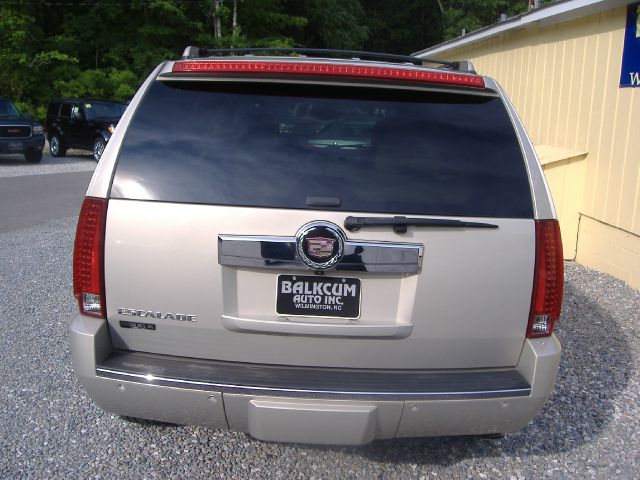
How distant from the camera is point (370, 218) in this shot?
8.64 ft

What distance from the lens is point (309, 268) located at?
2.64 meters

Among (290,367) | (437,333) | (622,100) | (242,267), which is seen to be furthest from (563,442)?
(622,100)

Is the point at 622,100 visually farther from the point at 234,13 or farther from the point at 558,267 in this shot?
the point at 234,13

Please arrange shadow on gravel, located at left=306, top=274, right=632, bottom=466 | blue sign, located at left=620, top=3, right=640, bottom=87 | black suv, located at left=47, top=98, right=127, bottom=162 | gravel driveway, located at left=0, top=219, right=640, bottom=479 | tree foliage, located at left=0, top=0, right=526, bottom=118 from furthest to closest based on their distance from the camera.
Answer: tree foliage, located at left=0, top=0, right=526, bottom=118
black suv, located at left=47, top=98, right=127, bottom=162
blue sign, located at left=620, top=3, right=640, bottom=87
shadow on gravel, located at left=306, top=274, right=632, bottom=466
gravel driveway, located at left=0, top=219, right=640, bottom=479

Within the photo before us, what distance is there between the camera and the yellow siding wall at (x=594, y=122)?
21.8 ft

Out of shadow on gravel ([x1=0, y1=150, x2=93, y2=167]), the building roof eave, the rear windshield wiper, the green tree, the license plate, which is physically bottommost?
shadow on gravel ([x1=0, y1=150, x2=93, y2=167])

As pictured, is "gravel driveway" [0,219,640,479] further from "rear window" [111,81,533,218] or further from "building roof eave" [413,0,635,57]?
"building roof eave" [413,0,635,57]

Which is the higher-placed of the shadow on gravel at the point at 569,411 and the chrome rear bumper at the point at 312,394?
the chrome rear bumper at the point at 312,394

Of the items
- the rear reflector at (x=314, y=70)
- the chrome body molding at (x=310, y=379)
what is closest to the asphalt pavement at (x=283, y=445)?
the chrome body molding at (x=310, y=379)

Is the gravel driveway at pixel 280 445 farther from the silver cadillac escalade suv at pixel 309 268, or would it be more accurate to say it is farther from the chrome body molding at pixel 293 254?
the chrome body molding at pixel 293 254

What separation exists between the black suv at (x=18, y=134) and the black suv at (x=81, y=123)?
1615 mm

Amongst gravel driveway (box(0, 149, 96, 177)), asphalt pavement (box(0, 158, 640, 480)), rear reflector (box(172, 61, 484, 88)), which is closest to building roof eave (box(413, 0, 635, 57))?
asphalt pavement (box(0, 158, 640, 480))

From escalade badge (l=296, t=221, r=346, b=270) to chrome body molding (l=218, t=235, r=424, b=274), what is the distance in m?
0.02

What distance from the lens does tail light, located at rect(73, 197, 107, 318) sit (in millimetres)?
2727
